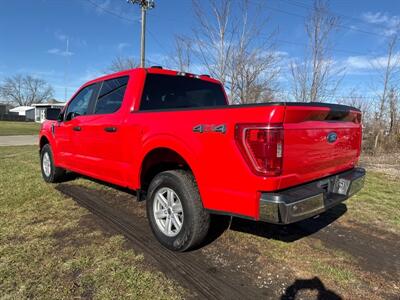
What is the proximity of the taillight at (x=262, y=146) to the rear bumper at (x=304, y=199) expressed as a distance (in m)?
0.23

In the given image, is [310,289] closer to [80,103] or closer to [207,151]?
[207,151]

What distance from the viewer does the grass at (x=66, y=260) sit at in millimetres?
2709

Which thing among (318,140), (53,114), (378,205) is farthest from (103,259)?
(378,205)

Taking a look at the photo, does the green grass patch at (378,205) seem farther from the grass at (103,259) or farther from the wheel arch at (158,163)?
the wheel arch at (158,163)

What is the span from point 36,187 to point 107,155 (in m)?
2.64

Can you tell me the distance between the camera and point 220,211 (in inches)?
115

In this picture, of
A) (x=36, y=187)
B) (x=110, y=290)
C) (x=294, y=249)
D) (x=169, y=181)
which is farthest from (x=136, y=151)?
(x=36, y=187)

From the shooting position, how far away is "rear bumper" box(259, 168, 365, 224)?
254cm

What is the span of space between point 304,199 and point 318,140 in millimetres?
627

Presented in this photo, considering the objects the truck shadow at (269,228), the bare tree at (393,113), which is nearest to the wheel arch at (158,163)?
the truck shadow at (269,228)

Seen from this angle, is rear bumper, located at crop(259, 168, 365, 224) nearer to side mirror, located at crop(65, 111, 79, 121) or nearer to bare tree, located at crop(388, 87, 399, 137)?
side mirror, located at crop(65, 111, 79, 121)

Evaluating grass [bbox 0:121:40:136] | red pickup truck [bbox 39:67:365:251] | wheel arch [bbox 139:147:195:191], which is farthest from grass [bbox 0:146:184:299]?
grass [bbox 0:121:40:136]

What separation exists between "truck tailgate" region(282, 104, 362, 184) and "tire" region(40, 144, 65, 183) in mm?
5071

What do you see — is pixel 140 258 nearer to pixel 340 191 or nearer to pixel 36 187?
pixel 340 191
